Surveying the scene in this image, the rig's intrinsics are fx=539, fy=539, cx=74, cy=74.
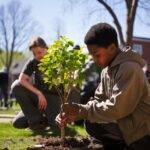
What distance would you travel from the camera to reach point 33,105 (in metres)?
8.28

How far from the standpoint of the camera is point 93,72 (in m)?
9.92

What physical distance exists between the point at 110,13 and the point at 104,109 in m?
15.6

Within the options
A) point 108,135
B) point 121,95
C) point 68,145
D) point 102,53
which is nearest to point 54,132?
point 68,145

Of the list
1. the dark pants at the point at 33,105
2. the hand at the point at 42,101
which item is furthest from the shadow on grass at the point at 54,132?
the hand at the point at 42,101

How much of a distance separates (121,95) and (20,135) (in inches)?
142

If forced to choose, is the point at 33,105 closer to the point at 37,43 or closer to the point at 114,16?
the point at 37,43

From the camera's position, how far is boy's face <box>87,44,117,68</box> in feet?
15.3

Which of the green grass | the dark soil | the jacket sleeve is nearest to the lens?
the jacket sleeve

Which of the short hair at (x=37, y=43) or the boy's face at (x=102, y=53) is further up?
the boy's face at (x=102, y=53)

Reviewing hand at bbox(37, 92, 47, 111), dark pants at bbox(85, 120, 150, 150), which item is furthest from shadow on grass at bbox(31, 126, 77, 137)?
dark pants at bbox(85, 120, 150, 150)

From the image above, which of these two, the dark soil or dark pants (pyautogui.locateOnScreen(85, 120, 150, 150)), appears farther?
the dark soil

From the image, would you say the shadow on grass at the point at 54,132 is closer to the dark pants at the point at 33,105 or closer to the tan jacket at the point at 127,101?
the dark pants at the point at 33,105

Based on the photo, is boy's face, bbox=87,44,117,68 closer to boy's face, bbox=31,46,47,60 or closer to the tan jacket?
the tan jacket

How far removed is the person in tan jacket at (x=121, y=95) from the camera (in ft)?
14.9
